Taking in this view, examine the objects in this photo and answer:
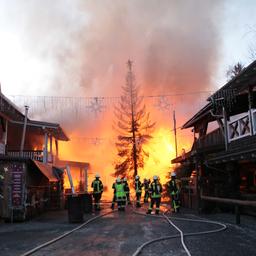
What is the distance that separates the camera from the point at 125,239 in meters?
8.88

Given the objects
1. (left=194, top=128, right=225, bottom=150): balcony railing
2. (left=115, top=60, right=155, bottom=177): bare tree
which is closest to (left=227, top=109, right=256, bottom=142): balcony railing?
(left=194, top=128, right=225, bottom=150): balcony railing

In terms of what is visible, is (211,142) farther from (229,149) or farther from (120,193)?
(120,193)

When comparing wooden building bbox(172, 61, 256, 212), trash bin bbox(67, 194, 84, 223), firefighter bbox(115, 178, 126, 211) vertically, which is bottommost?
trash bin bbox(67, 194, 84, 223)

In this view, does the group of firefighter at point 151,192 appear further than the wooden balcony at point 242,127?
Yes

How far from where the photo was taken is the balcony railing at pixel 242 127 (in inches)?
473

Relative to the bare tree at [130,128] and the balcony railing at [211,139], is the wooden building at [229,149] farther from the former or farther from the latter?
the bare tree at [130,128]

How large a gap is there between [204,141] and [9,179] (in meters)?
9.37

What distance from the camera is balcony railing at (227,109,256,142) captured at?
39.4 ft

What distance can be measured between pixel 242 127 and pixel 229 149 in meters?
0.94

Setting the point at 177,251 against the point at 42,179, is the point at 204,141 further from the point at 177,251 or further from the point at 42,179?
the point at 177,251

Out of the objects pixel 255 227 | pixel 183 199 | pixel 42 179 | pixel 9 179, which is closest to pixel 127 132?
pixel 183 199

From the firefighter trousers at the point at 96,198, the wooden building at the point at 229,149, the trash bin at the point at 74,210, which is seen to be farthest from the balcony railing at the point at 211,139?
the trash bin at the point at 74,210

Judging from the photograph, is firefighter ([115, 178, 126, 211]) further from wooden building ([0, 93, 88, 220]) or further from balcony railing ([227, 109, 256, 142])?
balcony railing ([227, 109, 256, 142])

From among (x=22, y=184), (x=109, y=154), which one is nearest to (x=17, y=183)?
(x=22, y=184)
